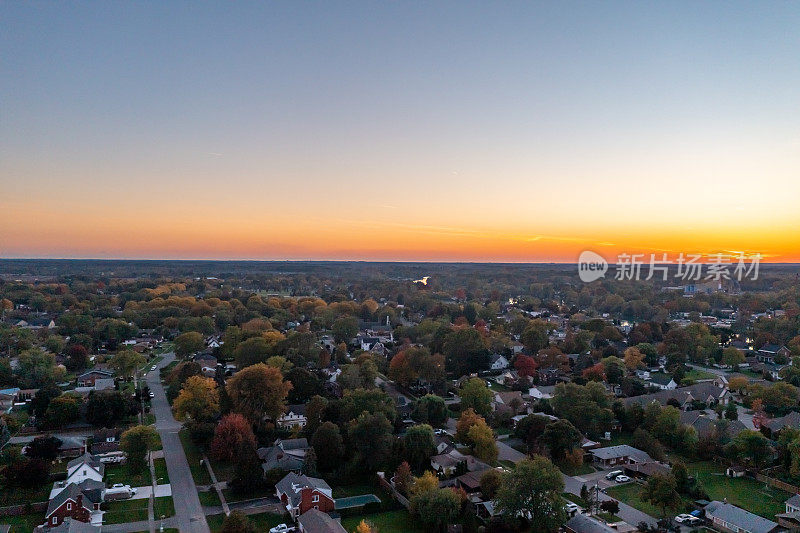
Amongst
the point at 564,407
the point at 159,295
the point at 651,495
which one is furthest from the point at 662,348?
the point at 159,295

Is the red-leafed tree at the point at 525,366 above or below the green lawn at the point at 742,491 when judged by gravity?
above

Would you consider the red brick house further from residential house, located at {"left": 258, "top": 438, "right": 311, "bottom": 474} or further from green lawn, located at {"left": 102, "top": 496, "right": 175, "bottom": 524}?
residential house, located at {"left": 258, "top": 438, "right": 311, "bottom": 474}

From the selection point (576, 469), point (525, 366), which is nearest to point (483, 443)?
point (576, 469)

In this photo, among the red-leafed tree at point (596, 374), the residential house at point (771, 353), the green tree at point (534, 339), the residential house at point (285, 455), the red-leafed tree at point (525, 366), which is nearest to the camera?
the residential house at point (285, 455)

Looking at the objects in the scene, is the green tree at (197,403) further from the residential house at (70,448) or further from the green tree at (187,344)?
the green tree at (187,344)

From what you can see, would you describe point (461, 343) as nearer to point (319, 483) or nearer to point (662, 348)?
point (662, 348)

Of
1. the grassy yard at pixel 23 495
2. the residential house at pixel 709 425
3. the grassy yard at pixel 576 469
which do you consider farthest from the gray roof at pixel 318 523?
the residential house at pixel 709 425

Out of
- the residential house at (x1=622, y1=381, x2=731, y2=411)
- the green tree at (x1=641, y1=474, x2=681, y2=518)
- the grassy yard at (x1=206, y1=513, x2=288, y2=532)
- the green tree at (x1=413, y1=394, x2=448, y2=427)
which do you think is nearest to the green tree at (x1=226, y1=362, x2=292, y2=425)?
the green tree at (x1=413, y1=394, x2=448, y2=427)
